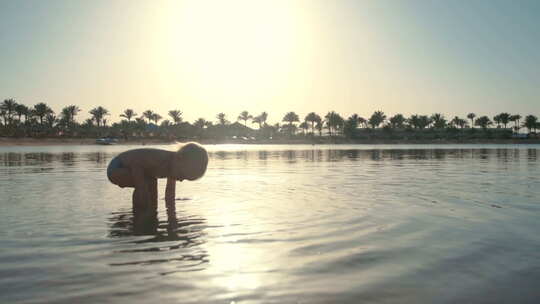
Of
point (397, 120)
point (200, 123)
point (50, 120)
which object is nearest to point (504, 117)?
point (397, 120)

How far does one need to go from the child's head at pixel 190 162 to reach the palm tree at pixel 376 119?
192m

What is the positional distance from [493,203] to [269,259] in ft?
24.3

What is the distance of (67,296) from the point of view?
416cm

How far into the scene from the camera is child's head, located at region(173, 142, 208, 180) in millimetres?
8445

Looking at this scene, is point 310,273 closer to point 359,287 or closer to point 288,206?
point 359,287

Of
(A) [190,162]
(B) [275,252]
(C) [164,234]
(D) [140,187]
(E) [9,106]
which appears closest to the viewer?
(B) [275,252]

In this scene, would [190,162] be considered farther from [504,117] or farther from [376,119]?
[504,117]

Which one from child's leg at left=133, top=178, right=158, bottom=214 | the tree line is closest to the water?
child's leg at left=133, top=178, right=158, bottom=214

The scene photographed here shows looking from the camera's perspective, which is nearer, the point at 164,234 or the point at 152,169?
the point at 164,234

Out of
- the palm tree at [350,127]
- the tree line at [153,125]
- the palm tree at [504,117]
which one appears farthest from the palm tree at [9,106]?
the palm tree at [504,117]

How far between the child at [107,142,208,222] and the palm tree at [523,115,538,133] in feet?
713

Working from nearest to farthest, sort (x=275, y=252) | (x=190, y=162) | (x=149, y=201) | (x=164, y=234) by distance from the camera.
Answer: (x=275, y=252) → (x=164, y=234) → (x=190, y=162) → (x=149, y=201)

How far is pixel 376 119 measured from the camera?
636 feet

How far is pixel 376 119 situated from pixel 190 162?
193 metres
